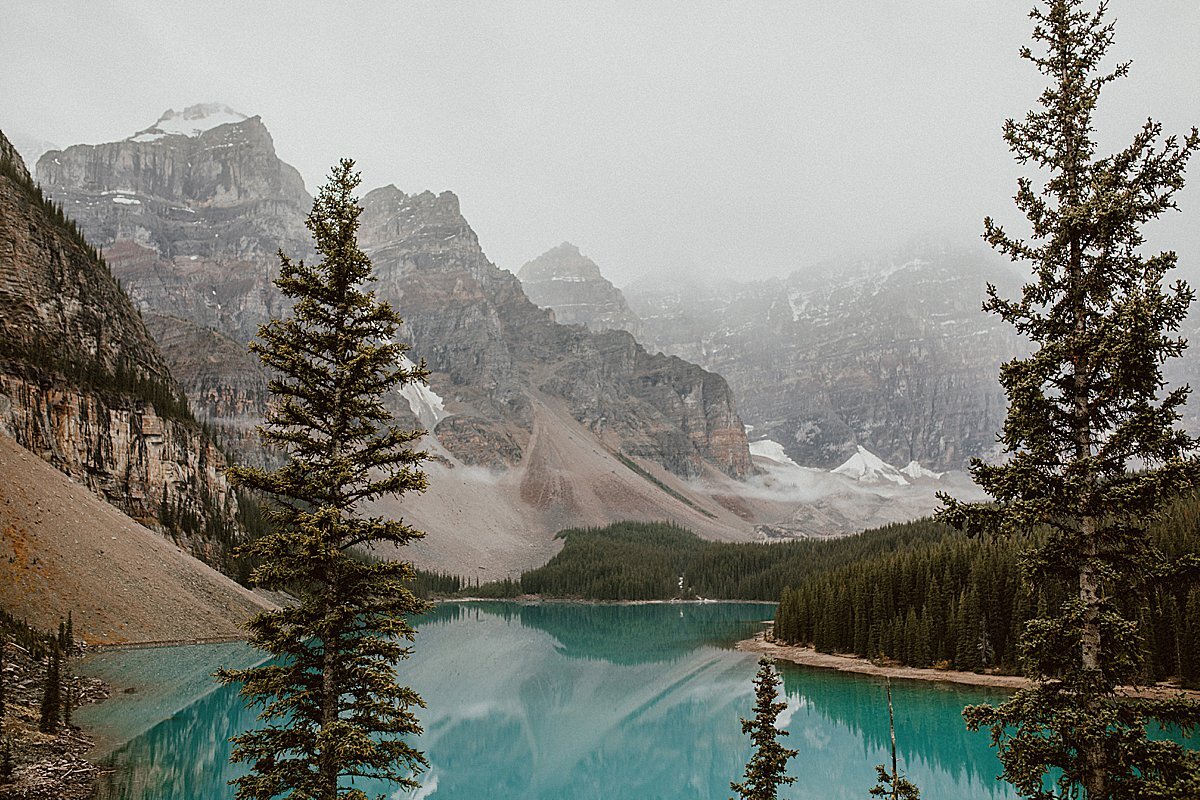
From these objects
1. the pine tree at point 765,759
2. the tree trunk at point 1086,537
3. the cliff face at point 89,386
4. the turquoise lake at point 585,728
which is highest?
the cliff face at point 89,386

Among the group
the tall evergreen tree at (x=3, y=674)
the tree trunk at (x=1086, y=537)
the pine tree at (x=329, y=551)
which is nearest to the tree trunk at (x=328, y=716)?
the pine tree at (x=329, y=551)

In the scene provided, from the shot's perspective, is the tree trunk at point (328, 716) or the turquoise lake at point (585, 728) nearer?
the tree trunk at point (328, 716)

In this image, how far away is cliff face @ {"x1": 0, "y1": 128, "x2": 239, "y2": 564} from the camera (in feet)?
212

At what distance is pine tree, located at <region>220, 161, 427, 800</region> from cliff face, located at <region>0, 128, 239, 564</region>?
61.3 metres

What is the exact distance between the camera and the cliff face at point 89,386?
64.7 m

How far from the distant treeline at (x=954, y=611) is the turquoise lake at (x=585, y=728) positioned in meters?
6.08

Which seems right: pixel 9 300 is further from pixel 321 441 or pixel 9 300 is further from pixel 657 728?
pixel 321 441

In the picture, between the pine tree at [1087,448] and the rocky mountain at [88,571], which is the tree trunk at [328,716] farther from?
the rocky mountain at [88,571]

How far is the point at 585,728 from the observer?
149ft

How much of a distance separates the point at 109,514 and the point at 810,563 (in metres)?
99.5

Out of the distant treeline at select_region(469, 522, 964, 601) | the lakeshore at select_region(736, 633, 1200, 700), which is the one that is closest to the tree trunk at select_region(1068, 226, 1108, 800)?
the lakeshore at select_region(736, 633, 1200, 700)

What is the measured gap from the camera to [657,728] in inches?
1747

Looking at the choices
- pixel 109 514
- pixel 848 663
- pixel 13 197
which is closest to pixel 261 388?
pixel 13 197

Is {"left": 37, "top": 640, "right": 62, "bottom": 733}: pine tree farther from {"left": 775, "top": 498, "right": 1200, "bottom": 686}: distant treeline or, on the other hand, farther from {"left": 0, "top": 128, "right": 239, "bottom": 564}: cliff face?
{"left": 775, "top": 498, "right": 1200, "bottom": 686}: distant treeline
